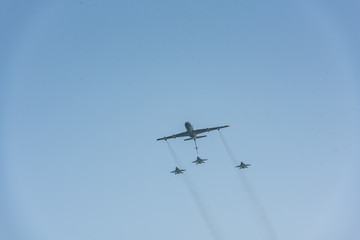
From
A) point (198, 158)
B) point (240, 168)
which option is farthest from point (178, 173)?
point (240, 168)

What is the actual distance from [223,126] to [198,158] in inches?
643

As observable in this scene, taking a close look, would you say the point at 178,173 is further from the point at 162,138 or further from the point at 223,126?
the point at 223,126

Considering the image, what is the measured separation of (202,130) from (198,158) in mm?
11515

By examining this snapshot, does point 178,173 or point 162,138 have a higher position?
point 162,138

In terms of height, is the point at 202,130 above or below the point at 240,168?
above

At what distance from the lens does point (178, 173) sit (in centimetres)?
18638

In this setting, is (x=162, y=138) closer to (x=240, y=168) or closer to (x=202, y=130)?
(x=202, y=130)

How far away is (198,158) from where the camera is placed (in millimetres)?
177125

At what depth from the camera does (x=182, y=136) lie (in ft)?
589

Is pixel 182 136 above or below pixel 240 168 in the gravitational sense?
above

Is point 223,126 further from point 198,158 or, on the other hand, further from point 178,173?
point 178,173

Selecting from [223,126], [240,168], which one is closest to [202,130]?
[223,126]

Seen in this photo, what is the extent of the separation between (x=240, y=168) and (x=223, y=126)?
1930cm

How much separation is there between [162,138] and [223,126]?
25.8 metres
